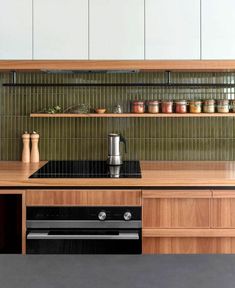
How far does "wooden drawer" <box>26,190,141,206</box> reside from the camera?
257 cm

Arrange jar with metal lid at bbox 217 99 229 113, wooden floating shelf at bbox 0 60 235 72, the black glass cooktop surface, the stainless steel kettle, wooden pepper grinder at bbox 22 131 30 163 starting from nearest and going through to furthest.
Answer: the black glass cooktop surface, wooden floating shelf at bbox 0 60 235 72, the stainless steel kettle, jar with metal lid at bbox 217 99 229 113, wooden pepper grinder at bbox 22 131 30 163

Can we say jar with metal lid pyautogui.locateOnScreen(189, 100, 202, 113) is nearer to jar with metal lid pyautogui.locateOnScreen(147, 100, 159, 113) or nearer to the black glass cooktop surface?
jar with metal lid pyautogui.locateOnScreen(147, 100, 159, 113)

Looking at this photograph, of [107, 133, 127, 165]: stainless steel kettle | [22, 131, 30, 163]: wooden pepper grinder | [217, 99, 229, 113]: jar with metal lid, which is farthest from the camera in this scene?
[22, 131, 30, 163]: wooden pepper grinder

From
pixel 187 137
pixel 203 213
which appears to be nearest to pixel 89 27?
pixel 187 137

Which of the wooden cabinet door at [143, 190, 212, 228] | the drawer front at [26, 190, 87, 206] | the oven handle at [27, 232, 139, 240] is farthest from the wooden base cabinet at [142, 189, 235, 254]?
the drawer front at [26, 190, 87, 206]

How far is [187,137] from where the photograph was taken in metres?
3.41

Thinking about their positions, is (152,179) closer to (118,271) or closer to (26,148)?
(26,148)

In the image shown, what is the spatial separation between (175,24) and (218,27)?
27 centimetres

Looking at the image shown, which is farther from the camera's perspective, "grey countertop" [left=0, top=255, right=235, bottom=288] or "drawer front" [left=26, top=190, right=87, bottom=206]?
"drawer front" [left=26, top=190, right=87, bottom=206]

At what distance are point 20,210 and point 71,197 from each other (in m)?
0.29

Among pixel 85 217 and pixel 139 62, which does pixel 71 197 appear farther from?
pixel 139 62

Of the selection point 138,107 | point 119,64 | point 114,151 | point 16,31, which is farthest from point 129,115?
point 16,31

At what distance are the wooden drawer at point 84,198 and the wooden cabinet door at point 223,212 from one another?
0.42 metres

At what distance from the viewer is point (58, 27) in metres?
2.96
